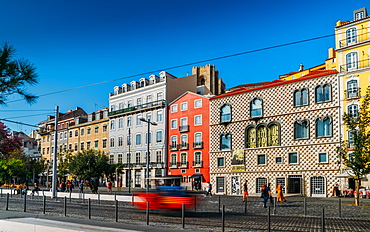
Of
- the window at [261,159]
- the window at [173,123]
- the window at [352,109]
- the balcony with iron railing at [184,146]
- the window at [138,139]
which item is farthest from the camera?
the window at [138,139]

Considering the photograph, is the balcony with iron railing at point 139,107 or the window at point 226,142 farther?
the balcony with iron railing at point 139,107

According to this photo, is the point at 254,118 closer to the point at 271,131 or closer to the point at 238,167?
the point at 271,131

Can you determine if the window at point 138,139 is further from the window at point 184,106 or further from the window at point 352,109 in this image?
the window at point 352,109

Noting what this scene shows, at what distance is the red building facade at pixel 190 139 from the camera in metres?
56.2

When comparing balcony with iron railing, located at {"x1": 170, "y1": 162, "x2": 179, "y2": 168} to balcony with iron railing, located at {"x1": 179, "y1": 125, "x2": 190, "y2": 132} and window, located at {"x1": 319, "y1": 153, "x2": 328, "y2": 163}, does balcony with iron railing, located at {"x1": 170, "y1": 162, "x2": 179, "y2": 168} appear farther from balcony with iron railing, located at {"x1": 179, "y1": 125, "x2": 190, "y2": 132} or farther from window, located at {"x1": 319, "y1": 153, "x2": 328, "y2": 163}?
window, located at {"x1": 319, "y1": 153, "x2": 328, "y2": 163}

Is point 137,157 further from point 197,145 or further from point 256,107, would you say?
point 256,107

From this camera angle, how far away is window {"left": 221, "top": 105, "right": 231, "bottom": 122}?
5162 centimetres

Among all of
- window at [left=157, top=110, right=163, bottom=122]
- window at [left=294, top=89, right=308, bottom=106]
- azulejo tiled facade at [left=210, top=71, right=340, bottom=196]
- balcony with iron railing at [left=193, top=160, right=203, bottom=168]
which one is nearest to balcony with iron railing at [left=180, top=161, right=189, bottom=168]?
balcony with iron railing at [left=193, top=160, right=203, bottom=168]

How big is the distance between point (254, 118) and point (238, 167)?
6513mm

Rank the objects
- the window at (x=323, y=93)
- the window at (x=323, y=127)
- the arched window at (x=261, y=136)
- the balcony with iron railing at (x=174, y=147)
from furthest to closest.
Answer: the balcony with iron railing at (x=174, y=147) < the arched window at (x=261, y=136) < the window at (x=323, y=93) < the window at (x=323, y=127)

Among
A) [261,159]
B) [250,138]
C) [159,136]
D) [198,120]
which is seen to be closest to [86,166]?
[198,120]

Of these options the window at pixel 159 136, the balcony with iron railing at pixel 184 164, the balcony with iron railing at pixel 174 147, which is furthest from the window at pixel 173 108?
the balcony with iron railing at pixel 184 164

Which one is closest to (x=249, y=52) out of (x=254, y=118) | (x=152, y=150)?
(x=254, y=118)

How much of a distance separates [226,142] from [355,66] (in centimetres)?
1831
